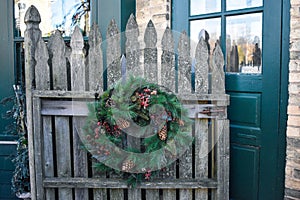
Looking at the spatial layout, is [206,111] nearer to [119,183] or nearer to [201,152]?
[201,152]

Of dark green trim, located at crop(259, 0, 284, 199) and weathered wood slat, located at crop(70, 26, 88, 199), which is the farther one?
dark green trim, located at crop(259, 0, 284, 199)

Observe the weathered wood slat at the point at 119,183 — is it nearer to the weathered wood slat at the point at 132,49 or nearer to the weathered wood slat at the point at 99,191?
the weathered wood slat at the point at 99,191

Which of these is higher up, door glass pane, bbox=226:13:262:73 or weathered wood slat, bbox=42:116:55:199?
door glass pane, bbox=226:13:262:73

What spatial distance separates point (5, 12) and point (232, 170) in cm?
250

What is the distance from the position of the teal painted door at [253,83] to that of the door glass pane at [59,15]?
105 centimetres

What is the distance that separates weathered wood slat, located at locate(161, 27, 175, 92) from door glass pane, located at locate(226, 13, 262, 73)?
2.17ft

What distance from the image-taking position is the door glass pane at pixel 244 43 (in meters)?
2.45

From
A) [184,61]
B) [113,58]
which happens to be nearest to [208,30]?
[184,61]

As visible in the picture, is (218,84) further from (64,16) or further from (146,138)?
(64,16)

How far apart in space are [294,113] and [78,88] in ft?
4.91

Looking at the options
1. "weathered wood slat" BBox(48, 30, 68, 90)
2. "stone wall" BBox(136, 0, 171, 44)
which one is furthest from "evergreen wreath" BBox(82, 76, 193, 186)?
"stone wall" BBox(136, 0, 171, 44)

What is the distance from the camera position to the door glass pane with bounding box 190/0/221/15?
2623mm

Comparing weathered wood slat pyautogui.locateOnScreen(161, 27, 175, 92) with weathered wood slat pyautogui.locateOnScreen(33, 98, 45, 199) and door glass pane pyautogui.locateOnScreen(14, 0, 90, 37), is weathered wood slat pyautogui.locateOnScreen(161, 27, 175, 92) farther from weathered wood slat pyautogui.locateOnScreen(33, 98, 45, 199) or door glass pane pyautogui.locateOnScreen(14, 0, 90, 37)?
door glass pane pyautogui.locateOnScreen(14, 0, 90, 37)

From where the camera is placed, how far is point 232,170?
2627mm
